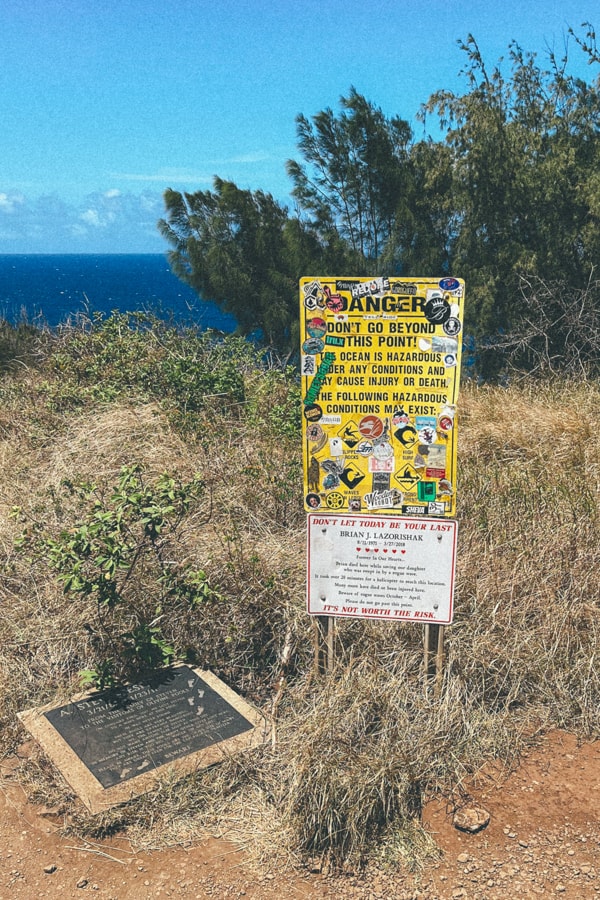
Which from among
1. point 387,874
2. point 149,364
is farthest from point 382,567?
point 149,364

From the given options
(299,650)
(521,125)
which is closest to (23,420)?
(299,650)

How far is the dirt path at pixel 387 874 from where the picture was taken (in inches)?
94.5

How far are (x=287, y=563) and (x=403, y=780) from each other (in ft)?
4.76

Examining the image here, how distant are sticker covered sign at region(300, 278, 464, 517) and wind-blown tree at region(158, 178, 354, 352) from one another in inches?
269

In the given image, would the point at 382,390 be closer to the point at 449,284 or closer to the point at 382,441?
the point at 382,441

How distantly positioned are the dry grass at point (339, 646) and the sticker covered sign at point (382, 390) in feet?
2.56

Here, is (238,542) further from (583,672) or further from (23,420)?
(23,420)

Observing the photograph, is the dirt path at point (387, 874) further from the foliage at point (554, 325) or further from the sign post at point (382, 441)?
the foliage at point (554, 325)

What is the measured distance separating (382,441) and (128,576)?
5.01 ft

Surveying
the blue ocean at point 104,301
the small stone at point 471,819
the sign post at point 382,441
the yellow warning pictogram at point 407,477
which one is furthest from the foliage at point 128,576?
the blue ocean at point 104,301

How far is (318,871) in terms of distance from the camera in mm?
2469

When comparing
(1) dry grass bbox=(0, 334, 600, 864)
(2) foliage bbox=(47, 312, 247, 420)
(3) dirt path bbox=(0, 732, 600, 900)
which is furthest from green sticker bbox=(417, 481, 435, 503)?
(2) foliage bbox=(47, 312, 247, 420)

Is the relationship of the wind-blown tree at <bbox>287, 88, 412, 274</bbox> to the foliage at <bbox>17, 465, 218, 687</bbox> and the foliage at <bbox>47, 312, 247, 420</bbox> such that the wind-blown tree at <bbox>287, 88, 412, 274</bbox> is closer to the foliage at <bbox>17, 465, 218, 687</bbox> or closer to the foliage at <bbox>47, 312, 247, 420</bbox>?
the foliage at <bbox>47, 312, 247, 420</bbox>

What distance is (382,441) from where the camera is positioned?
295cm
